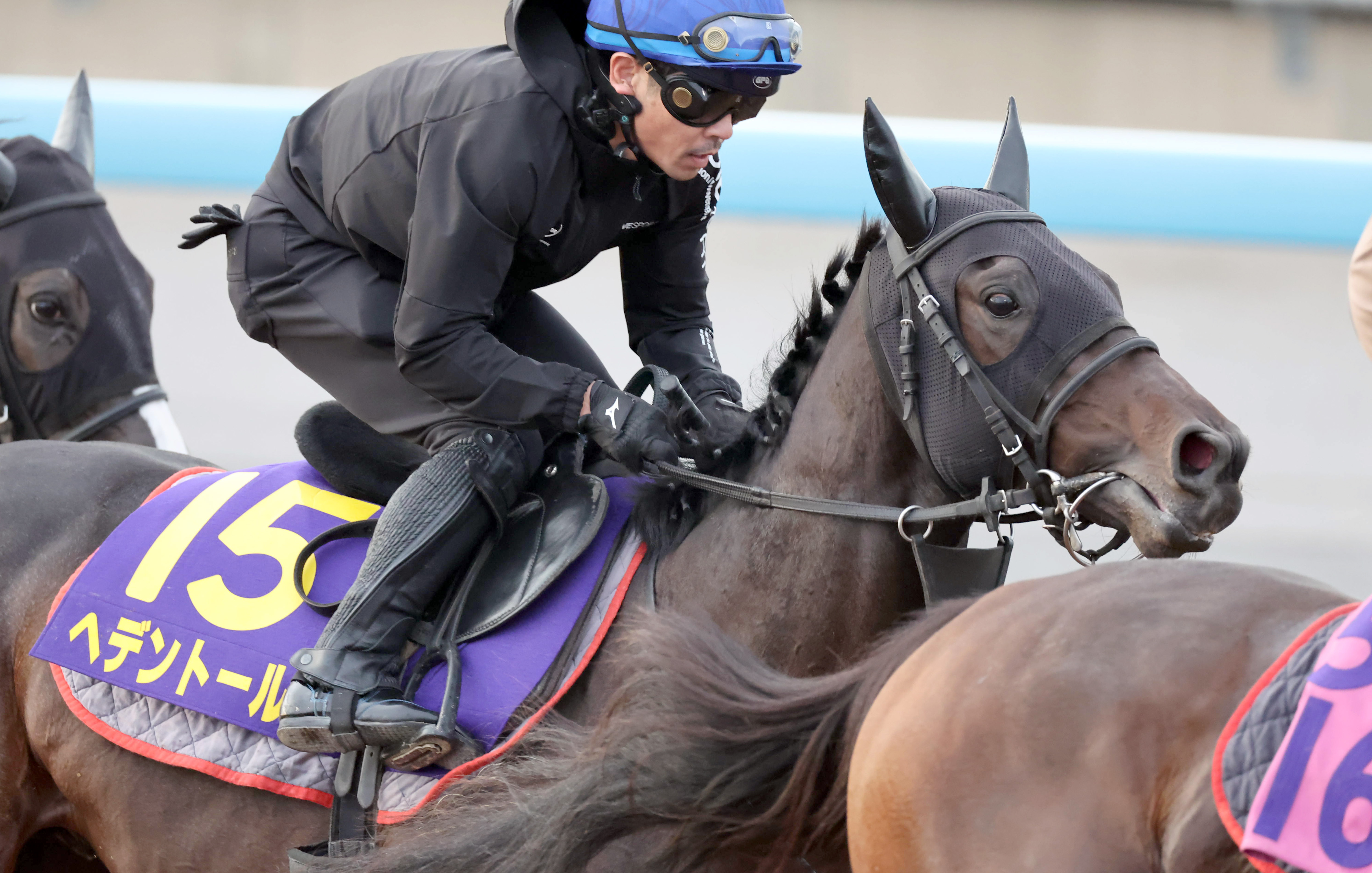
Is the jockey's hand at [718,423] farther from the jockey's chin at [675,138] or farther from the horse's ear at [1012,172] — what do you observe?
the horse's ear at [1012,172]

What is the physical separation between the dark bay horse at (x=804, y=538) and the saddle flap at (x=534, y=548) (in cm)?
11

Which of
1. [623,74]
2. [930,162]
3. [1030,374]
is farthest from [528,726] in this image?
[930,162]

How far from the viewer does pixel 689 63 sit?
2.11 metres

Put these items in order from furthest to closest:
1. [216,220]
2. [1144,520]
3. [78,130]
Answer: [78,130] < [216,220] < [1144,520]

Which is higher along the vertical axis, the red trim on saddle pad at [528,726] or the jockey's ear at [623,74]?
the jockey's ear at [623,74]

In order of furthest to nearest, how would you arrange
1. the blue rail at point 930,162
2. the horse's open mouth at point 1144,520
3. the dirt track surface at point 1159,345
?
the blue rail at point 930,162, the dirt track surface at point 1159,345, the horse's open mouth at point 1144,520

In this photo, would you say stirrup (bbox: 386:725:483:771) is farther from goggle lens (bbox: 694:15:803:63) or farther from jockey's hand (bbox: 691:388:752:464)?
goggle lens (bbox: 694:15:803:63)

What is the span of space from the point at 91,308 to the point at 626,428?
2124 mm

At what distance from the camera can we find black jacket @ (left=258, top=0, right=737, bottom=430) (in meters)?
2.17

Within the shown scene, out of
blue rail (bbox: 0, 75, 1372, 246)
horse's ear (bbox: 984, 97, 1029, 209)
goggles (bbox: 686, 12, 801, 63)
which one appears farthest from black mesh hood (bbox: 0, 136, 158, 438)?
blue rail (bbox: 0, 75, 1372, 246)

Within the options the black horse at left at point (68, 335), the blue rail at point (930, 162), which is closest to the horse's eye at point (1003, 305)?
the black horse at left at point (68, 335)

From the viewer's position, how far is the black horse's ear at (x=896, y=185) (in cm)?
210

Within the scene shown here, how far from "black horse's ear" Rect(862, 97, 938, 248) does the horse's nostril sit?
0.54 m

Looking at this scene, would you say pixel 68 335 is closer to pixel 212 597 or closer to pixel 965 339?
pixel 212 597
